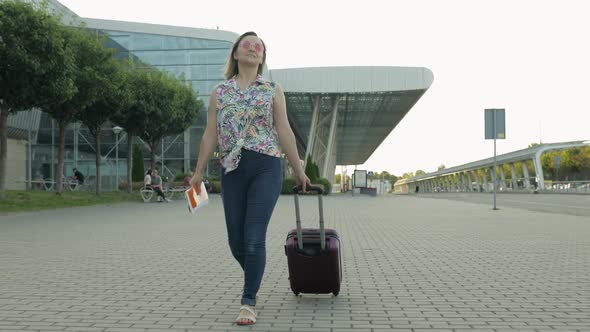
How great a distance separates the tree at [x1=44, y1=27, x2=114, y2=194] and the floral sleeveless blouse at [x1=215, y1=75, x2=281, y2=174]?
18618mm

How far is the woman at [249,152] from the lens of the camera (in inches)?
164

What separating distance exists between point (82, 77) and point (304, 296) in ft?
62.5

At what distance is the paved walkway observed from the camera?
4.16 metres

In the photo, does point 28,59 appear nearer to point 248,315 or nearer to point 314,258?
point 314,258

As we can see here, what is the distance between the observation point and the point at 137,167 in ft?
116

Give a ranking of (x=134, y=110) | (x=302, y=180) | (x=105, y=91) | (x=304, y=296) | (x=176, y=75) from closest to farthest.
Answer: (x=302, y=180), (x=304, y=296), (x=105, y=91), (x=134, y=110), (x=176, y=75)

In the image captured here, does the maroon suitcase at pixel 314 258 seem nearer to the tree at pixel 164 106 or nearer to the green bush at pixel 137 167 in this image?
the tree at pixel 164 106

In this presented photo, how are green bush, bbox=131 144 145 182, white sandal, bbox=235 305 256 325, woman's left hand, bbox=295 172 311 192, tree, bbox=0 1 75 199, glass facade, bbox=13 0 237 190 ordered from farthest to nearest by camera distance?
glass facade, bbox=13 0 237 190 < green bush, bbox=131 144 145 182 < tree, bbox=0 1 75 199 < woman's left hand, bbox=295 172 311 192 < white sandal, bbox=235 305 256 325

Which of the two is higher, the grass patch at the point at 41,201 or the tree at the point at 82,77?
the tree at the point at 82,77

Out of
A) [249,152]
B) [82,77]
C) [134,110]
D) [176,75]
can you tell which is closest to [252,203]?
[249,152]

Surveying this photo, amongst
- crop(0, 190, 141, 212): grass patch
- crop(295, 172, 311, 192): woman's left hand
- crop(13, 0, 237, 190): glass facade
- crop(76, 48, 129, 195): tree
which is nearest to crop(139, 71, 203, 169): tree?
crop(76, 48, 129, 195): tree

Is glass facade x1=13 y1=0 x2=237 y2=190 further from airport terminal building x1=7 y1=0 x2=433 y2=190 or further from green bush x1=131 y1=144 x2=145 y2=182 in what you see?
green bush x1=131 y1=144 x2=145 y2=182

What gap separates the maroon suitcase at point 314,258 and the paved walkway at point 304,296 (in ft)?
0.57

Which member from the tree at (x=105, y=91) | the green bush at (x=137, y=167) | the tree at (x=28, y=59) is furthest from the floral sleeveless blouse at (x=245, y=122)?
the green bush at (x=137, y=167)
